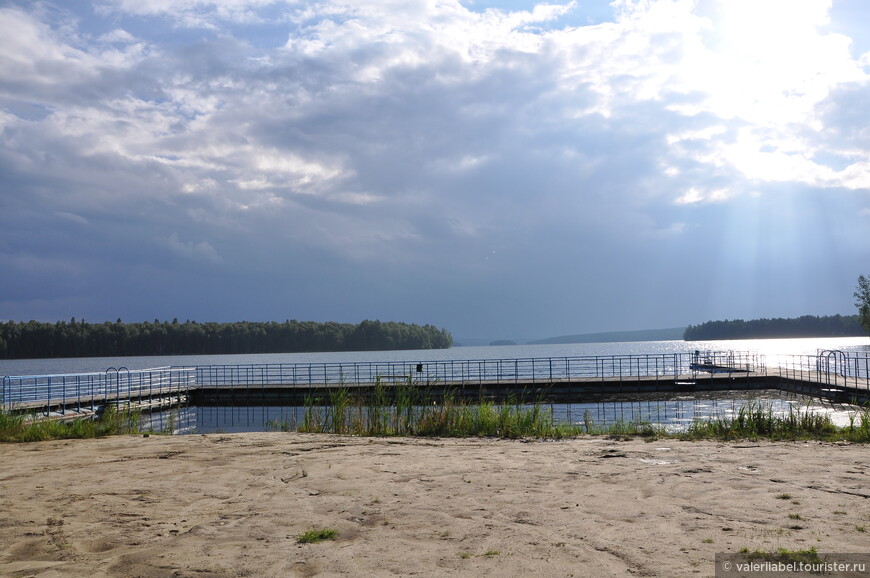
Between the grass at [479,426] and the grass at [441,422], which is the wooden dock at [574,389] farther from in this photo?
the grass at [479,426]

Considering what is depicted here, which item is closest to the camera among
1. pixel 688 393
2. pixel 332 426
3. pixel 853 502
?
pixel 853 502

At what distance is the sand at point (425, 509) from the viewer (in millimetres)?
5027

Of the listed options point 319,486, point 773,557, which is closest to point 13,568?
point 319,486

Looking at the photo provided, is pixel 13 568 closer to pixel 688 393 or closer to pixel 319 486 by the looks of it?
pixel 319 486

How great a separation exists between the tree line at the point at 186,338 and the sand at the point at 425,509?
14233cm

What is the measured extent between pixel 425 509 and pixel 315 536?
1.26 metres

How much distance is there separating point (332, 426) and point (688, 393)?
2648 centimetres

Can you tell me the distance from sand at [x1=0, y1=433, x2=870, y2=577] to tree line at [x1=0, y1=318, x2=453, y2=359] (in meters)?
142

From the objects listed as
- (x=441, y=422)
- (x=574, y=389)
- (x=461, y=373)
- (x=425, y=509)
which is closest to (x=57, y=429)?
(x=441, y=422)

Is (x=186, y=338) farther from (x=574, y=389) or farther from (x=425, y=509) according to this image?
(x=425, y=509)

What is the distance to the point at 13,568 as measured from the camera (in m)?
4.90

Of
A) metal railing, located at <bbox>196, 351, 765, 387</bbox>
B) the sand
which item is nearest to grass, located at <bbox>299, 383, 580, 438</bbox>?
the sand

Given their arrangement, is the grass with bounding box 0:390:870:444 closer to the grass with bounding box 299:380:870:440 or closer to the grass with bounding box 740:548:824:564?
the grass with bounding box 299:380:870:440

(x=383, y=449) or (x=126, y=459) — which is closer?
(x=126, y=459)
